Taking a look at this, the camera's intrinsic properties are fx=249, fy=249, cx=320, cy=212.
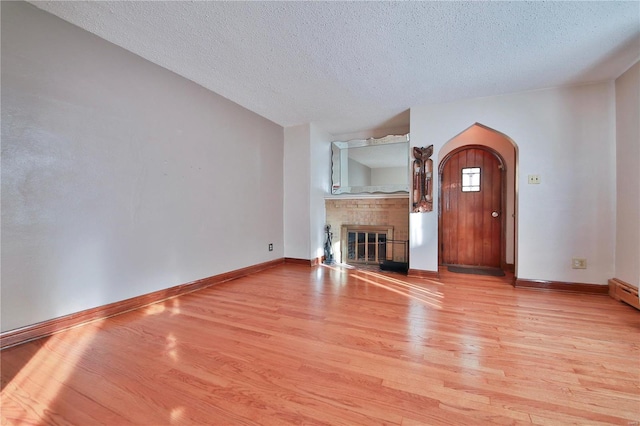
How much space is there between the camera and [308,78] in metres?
2.69

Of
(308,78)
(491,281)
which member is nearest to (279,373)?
(308,78)

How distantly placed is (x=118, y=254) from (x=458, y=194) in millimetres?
4482

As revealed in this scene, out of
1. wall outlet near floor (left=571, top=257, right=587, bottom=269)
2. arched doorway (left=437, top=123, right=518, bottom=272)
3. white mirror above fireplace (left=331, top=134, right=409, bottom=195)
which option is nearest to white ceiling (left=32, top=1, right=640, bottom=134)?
arched doorway (left=437, top=123, right=518, bottom=272)

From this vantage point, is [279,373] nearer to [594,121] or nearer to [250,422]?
[250,422]

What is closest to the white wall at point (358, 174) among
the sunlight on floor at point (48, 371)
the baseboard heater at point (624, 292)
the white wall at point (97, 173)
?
the white wall at point (97, 173)

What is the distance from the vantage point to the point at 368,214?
173 inches

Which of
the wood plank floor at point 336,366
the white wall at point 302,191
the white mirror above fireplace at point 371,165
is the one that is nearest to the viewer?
the wood plank floor at point 336,366

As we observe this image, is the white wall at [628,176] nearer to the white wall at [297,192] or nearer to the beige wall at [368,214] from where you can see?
the beige wall at [368,214]

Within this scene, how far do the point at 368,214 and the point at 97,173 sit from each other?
3574 mm

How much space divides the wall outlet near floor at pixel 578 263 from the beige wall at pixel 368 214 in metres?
1.94

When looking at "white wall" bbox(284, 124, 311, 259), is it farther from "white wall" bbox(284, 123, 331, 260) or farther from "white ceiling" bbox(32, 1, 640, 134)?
"white ceiling" bbox(32, 1, 640, 134)

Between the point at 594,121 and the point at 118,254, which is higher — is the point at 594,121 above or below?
above

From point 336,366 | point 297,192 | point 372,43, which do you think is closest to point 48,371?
point 336,366

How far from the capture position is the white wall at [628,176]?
2.35 metres
